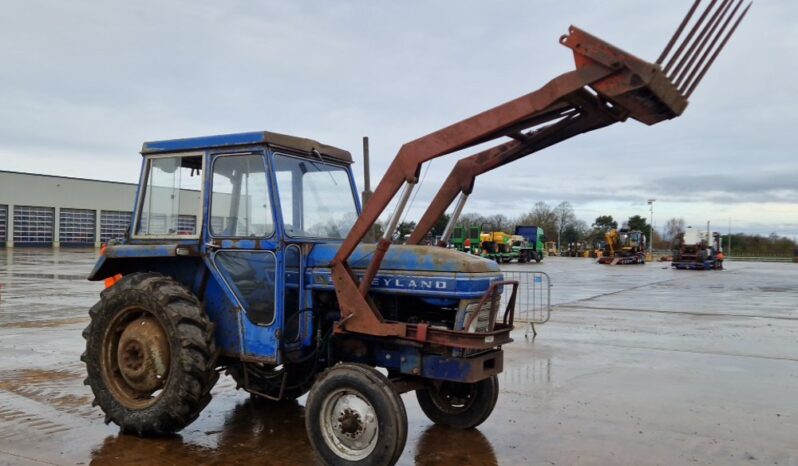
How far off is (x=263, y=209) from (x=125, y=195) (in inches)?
2496

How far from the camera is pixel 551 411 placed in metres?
6.45

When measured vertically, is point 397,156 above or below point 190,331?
above

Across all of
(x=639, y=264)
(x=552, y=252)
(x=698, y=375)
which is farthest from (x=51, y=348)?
(x=552, y=252)

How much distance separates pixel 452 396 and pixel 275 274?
6.58ft

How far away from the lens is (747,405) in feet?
22.4

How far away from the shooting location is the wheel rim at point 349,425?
462 centimetres

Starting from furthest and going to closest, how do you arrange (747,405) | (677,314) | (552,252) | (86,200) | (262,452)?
(552,252)
(86,200)
(677,314)
(747,405)
(262,452)

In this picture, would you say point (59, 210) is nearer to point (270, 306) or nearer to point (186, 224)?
point (186, 224)

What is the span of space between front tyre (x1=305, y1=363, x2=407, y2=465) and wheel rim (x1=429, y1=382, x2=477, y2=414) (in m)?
1.29

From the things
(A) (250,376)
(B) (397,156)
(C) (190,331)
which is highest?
(B) (397,156)

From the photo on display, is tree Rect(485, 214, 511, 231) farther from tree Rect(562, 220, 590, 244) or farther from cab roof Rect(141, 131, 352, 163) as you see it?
cab roof Rect(141, 131, 352, 163)

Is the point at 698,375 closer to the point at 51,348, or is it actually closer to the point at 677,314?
the point at 677,314

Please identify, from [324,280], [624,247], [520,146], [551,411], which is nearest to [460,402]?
[551,411]

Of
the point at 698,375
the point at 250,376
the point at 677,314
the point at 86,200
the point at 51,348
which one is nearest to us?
the point at 250,376
